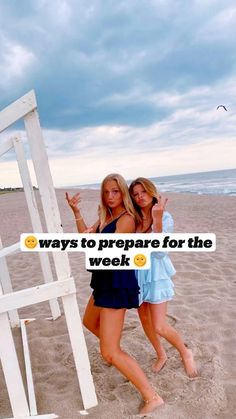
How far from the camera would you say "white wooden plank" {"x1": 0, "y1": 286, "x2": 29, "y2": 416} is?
89.5 inches

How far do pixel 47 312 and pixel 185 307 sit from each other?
5.70ft

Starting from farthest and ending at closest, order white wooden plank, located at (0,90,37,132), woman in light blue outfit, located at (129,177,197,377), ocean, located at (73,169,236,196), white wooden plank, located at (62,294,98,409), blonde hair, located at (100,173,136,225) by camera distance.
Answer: ocean, located at (73,169,236,196), woman in light blue outfit, located at (129,177,197,377), blonde hair, located at (100,173,136,225), white wooden plank, located at (62,294,98,409), white wooden plank, located at (0,90,37,132)

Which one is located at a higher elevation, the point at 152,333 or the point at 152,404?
the point at 152,333

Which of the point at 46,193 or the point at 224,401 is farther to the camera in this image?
the point at 224,401

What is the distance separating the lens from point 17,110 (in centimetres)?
223

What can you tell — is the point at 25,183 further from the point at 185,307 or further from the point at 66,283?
the point at 185,307

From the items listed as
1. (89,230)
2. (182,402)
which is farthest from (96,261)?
(182,402)

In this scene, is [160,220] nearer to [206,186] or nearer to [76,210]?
[76,210]

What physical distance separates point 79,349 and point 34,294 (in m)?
0.54

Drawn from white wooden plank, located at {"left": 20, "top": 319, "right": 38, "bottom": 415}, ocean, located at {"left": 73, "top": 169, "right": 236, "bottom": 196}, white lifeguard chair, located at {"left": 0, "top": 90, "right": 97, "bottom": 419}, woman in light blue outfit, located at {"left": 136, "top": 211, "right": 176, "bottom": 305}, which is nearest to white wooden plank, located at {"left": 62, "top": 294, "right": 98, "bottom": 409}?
white lifeguard chair, located at {"left": 0, "top": 90, "right": 97, "bottom": 419}

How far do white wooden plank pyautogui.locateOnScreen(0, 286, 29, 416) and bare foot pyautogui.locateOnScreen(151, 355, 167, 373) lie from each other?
3.59 feet

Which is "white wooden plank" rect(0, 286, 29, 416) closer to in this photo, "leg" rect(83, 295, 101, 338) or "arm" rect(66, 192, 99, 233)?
"leg" rect(83, 295, 101, 338)

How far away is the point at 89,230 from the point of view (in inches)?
111

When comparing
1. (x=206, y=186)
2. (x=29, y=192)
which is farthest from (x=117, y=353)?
(x=206, y=186)
